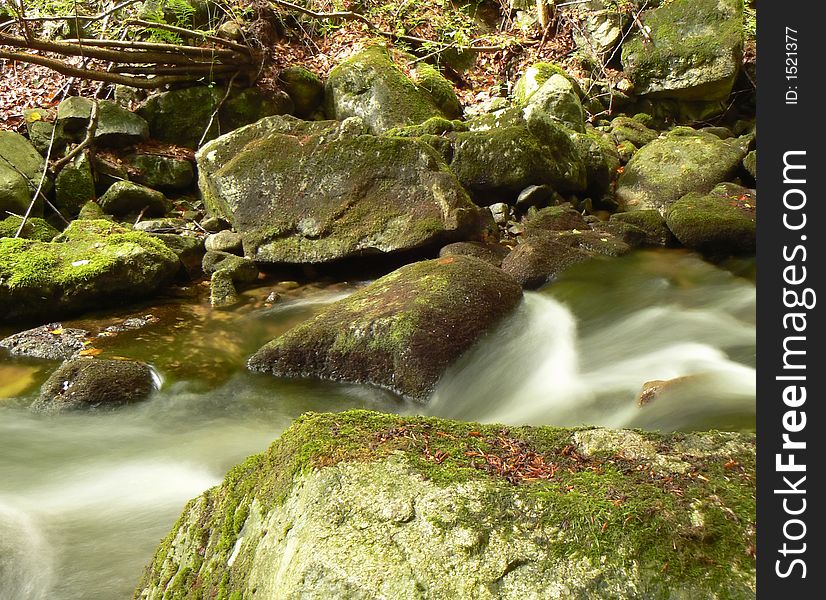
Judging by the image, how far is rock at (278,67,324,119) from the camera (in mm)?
11430

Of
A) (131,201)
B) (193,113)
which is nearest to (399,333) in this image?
(131,201)

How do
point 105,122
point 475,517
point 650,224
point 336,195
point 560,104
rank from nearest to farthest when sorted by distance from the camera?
point 475,517 < point 336,195 < point 650,224 < point 105,122 < point 560,104

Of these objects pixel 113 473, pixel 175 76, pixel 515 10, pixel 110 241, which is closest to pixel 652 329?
pixel 113 473

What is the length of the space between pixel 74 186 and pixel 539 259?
7031mm

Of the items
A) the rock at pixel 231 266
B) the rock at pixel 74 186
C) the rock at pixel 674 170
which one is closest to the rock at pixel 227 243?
the rock at pixel 231 266

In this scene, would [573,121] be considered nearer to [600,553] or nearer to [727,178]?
[727,178]

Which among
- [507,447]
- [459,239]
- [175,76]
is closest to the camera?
[507,447]

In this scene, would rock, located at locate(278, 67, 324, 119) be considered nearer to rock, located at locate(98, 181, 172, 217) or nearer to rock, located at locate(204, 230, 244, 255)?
rock, located at locate(98, 181, 172, 217)

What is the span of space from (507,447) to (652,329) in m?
4.08

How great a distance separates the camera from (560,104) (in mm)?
10688

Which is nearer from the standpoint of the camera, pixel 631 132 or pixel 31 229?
pixel 31 229

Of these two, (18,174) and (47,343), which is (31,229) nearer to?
(18,174)

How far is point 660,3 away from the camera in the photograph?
13.2 metres

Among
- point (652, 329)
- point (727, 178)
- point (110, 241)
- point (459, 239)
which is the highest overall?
point (727, 178)
